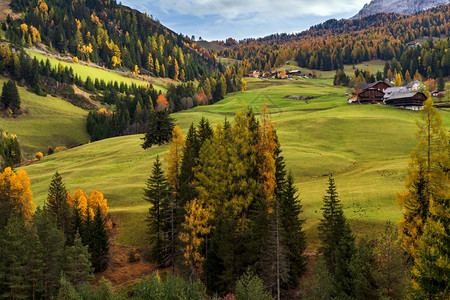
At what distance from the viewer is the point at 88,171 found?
78812 millimetres

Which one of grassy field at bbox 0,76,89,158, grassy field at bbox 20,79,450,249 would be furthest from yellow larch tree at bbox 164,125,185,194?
grassy field at bbox 0,76,89,158

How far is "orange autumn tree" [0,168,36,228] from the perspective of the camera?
52625 mm

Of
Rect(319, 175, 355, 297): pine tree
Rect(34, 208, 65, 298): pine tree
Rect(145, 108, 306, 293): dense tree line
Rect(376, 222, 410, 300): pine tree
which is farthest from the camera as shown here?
Rect(34, 208, 65, 298): pine tree

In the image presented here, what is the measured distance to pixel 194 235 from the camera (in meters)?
35.1

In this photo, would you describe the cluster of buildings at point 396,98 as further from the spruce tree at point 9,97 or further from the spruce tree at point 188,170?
the spruce tree at point 9,97

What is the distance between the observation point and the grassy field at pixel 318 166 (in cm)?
4494

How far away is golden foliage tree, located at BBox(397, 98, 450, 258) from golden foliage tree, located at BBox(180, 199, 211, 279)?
19.1 metres

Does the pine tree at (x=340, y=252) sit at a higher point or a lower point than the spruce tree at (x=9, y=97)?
lower

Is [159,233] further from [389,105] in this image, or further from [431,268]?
[389,105]

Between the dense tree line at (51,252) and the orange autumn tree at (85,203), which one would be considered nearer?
the dense tree line at (51,252)

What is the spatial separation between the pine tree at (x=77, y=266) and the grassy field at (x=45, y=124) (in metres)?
106

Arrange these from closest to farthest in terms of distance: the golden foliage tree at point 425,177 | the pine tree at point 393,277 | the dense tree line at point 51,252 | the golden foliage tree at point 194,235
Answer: the pine tree at point 393,277 → the golden foliage tree at point 425,177 → the golden foliage tree at point 194,235 → the dense tree line at point 51,252

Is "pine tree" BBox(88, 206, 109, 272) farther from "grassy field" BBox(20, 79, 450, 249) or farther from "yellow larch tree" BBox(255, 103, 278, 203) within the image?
"yellow larch tree" BBox(255, 103, 278, 203)

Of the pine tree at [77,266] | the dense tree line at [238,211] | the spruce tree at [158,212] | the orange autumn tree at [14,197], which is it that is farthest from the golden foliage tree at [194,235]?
the orange autumn tree at [14,197]
